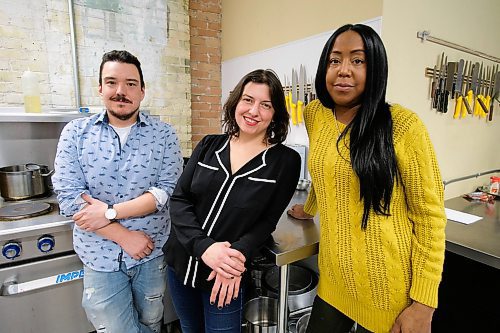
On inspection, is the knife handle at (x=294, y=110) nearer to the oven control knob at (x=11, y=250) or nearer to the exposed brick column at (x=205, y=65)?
the exposed brick column at (x=205, y=65)

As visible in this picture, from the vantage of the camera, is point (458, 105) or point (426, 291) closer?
point (426, 291)

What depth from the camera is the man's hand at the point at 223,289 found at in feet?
3.26

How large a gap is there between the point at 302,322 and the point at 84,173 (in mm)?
1286

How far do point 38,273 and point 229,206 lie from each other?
1000mm

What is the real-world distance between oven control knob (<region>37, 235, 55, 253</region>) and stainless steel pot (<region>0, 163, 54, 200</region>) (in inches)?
18.7

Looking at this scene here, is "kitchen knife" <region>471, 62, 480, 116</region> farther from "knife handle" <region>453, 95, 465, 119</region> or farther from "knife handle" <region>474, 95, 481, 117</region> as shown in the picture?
"knife handle" <region>453, 95, 465, 119</region>

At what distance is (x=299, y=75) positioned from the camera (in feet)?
6.40

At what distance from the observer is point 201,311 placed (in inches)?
46.7

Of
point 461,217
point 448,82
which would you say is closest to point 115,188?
point 461,217

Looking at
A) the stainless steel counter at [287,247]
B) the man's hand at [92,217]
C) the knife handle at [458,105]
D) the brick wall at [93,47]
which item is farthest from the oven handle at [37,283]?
the knife handle at [458,105]

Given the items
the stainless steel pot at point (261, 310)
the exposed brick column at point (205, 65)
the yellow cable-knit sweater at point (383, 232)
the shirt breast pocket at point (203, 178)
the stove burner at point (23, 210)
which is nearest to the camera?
the yellow cable-knit sweater at point (383, 232)

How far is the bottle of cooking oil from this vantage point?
1.81 metres

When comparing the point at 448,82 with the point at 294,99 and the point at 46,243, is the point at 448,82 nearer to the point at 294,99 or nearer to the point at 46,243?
the point at 294,99

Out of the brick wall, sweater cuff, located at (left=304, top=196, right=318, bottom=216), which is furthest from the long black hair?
the brick wall
